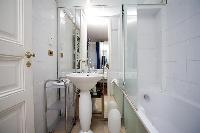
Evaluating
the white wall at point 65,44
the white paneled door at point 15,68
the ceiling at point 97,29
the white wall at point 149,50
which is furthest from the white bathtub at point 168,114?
the white wall at point 65,44

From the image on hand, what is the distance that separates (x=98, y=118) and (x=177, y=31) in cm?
174

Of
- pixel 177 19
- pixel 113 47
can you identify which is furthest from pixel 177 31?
pixel 113 47

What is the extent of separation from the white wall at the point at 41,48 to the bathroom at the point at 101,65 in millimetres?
11

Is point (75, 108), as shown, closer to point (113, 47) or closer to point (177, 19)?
point (113, 47)

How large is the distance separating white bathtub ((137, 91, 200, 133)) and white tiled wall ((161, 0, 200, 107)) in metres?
0.09

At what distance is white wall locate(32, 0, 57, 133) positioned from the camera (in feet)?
5.23

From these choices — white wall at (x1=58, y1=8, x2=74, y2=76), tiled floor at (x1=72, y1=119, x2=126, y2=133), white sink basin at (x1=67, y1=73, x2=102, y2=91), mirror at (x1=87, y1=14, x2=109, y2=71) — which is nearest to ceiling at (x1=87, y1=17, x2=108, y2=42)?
mirror at (x1=87, y1=14, x2=109, y2=71)

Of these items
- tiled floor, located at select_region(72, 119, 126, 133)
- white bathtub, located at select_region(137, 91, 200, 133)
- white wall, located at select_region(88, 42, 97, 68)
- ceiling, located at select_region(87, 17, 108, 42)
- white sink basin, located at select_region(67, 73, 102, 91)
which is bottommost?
tiled floor, located at select_region(72, 119, 126, 133)

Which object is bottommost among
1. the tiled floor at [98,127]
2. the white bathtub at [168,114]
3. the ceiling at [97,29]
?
the tiled floor at [98,127]

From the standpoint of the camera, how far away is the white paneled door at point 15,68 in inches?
30.1

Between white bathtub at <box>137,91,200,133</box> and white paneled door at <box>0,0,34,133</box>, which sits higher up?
white paneled door at <box>0,0,34,133</box>

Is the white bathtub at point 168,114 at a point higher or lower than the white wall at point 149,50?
lower

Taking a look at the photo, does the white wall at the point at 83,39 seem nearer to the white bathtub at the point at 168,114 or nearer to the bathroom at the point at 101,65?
the bathroom at the point at 101,65

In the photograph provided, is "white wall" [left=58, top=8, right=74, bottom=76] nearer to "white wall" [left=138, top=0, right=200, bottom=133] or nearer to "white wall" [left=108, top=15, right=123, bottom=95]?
"white wall" [left=108, top=15, right=123, bottom=95]
